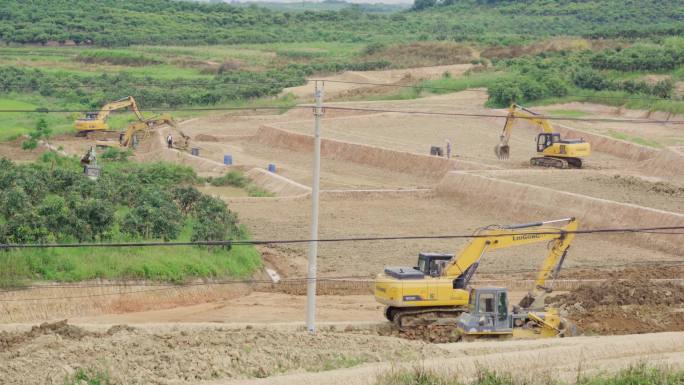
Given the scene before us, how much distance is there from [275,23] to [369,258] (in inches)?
5419

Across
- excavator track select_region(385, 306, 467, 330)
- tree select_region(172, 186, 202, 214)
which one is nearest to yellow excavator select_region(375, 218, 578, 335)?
excavator track select_region(385, 306, 467, 330)

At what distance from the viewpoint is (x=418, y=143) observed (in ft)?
204

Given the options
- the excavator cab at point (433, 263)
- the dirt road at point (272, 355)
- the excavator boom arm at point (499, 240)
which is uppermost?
the excavator boom arm at point (499, 240)

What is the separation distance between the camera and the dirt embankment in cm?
2828

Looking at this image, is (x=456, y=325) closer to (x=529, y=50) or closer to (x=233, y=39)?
(x=529, y=50)

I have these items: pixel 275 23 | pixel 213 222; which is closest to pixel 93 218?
pixel 213 222

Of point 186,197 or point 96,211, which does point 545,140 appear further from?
point 96,211

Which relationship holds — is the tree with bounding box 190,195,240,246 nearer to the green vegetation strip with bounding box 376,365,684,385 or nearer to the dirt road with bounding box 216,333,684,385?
the dirt road with bounding box 216,333,684,385

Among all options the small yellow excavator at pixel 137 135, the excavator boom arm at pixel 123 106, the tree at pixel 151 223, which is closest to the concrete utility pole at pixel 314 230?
the tree at pixel 151 223

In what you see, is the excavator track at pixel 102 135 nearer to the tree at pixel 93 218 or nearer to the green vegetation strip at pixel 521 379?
the tree at pixel 93 218

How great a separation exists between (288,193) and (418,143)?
613 inches

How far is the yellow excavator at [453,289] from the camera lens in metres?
26.2

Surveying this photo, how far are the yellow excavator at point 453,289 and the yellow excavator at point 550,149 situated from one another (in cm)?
2606

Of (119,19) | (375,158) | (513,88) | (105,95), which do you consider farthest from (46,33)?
(375,158)
